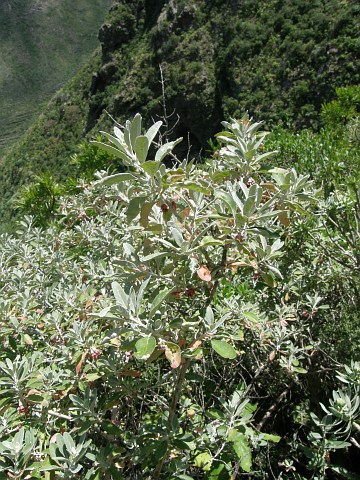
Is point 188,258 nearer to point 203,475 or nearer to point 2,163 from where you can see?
point 203,475

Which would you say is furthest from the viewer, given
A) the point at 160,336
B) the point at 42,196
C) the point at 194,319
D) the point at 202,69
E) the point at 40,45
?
the point at 40,45

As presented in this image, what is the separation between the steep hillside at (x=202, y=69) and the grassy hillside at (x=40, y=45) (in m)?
44.0

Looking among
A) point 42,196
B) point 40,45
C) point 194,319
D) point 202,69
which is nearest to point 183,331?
point 194,319

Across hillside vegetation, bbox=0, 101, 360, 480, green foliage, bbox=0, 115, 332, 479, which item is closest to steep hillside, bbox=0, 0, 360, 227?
hillside vegetation, bbox=0, 101, 360, 480

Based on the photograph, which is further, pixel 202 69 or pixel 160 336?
pixel 202 69

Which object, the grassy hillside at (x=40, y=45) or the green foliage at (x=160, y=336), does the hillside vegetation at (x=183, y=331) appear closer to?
the green foliage at (x=160, y=336)

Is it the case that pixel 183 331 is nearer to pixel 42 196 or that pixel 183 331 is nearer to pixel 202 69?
pixel 42 196

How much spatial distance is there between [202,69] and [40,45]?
89.9 metres

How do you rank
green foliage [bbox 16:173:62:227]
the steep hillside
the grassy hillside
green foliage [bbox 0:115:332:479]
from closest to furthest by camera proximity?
green foliage [bbox 0:115:332:479]
green foliage [bbox 16:173:62:227]
the steep hillside
the grassy hillside

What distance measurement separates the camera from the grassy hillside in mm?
102438

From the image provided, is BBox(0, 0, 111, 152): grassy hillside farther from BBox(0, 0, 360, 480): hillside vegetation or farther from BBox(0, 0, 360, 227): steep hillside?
BBox(0, 0, 360, 480): hillside vegetation

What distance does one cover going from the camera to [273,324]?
2092 mm

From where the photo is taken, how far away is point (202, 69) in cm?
4272

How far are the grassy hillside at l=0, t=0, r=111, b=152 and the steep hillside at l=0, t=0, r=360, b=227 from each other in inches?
1731
